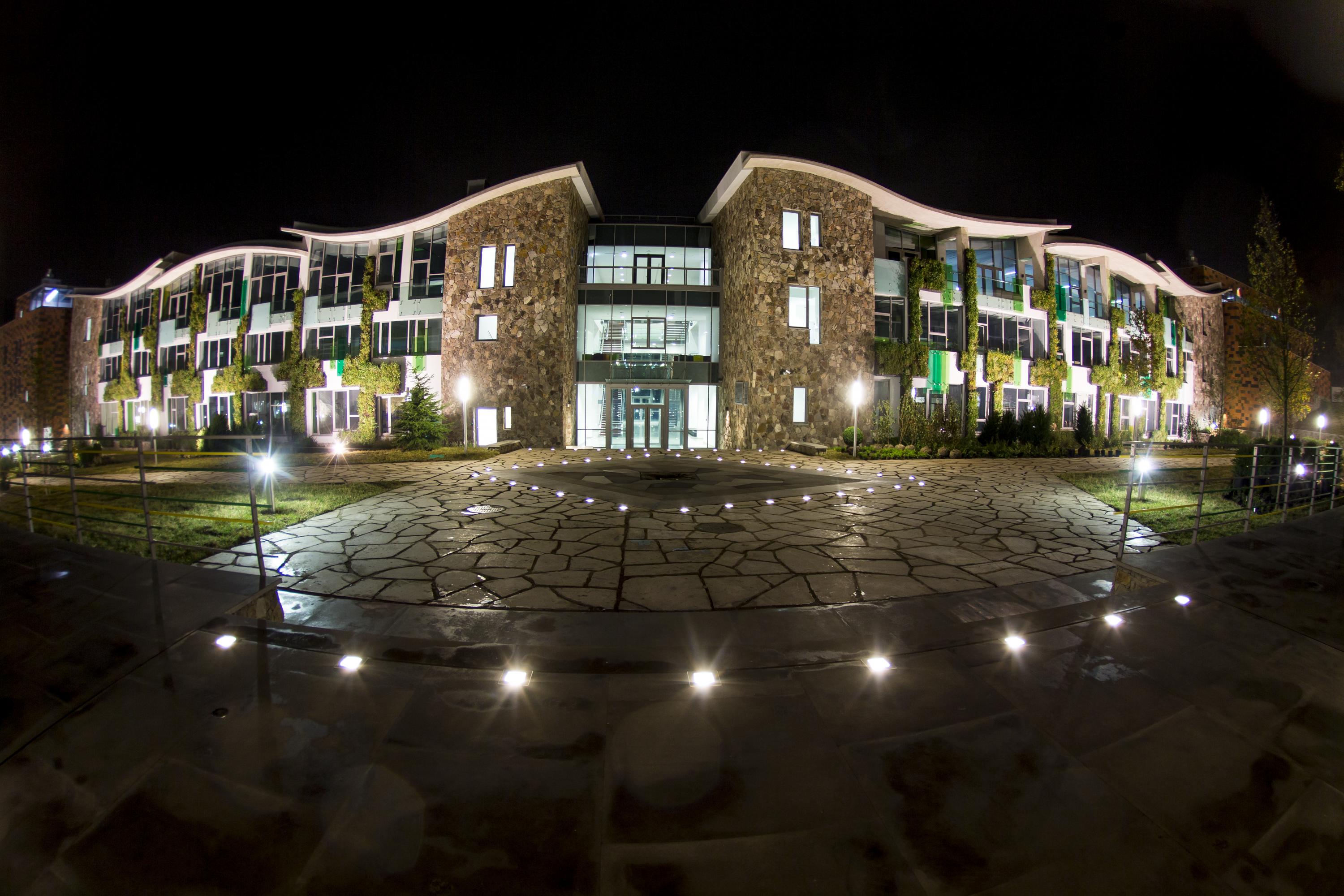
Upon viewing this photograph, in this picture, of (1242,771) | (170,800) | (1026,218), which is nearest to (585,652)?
(170,800)

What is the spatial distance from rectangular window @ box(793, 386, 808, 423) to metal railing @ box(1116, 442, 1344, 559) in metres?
11.4

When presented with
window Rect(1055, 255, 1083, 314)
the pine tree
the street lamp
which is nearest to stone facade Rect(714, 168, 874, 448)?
the street lamp

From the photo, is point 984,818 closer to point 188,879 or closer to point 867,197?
point 188,879

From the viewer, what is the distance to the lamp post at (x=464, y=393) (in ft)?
68.2

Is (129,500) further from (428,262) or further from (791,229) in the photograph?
(791,229)

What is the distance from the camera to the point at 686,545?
20.5 ft

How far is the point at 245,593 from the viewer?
13.8 ft

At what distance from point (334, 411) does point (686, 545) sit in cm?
2576

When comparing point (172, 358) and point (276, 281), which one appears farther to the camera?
point (172, 358)

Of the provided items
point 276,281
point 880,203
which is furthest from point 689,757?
point 276,281

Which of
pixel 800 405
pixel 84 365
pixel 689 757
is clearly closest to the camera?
pixel 689 757

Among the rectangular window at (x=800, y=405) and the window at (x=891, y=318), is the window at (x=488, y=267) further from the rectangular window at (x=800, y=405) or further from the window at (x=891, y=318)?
the window at (x=891, y=318)

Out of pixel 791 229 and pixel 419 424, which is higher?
pixel 791 229

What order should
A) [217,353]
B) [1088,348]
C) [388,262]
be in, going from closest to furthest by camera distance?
1. [388,262]
2. [1088,348]
3. [217,353]
